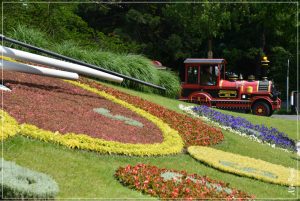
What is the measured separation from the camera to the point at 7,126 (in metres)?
7.55

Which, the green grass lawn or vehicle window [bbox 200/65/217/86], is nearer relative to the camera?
the green grass lawn

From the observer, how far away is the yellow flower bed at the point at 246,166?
363 inches

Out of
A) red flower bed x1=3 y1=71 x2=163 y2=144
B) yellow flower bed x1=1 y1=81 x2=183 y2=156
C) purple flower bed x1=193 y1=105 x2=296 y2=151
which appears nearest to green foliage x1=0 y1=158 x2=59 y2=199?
yellow flower bed x1=1 y1=81 x2=183 y2=156

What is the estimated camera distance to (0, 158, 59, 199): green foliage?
5.50m

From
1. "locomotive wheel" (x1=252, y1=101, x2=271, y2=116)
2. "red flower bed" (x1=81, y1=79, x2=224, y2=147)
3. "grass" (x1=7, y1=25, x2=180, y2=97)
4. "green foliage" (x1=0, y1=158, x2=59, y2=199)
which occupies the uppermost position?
"grass" (x1=7, y1=25, x2=180, y2=97)

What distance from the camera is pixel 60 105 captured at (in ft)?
33.0

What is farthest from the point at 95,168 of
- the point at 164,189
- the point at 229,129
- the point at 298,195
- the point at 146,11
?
the point at 146,11

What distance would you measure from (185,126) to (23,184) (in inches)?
268

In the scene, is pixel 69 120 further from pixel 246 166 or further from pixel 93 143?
pixel 246 166

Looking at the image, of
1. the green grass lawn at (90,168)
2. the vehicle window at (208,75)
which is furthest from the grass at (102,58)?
the green grass lawn at (90,168)

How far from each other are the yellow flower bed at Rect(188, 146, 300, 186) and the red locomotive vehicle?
11.4 meters

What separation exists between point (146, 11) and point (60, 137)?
32070 millimetres

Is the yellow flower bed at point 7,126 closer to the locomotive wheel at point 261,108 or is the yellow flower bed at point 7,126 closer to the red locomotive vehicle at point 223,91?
the red locomotive vehicle at point 223,91

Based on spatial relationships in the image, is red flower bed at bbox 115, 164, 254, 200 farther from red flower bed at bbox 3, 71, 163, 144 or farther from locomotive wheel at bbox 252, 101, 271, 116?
locomotive wheel at bbox 252, 101, 271, 116
